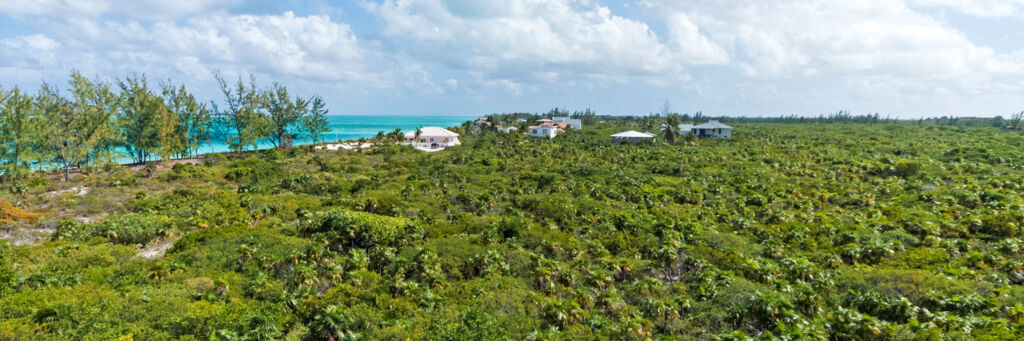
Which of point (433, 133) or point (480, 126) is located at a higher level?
point (480, 126)

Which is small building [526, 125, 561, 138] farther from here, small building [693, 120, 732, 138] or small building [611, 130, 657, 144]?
small building [693, 120, 732, 138]

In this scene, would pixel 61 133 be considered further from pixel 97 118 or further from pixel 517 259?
pixel 517 259

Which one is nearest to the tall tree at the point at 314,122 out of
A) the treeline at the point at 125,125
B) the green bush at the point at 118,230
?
the treeline at the point at 125,125

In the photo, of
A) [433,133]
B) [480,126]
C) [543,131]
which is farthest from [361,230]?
[480,126]

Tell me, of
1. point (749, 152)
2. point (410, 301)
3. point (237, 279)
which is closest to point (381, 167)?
point (237, 279)

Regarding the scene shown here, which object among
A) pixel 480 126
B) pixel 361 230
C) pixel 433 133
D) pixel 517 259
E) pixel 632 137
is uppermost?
pixel 480 126

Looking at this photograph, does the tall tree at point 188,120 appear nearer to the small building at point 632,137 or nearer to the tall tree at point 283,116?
the tall tree at point 283,116
